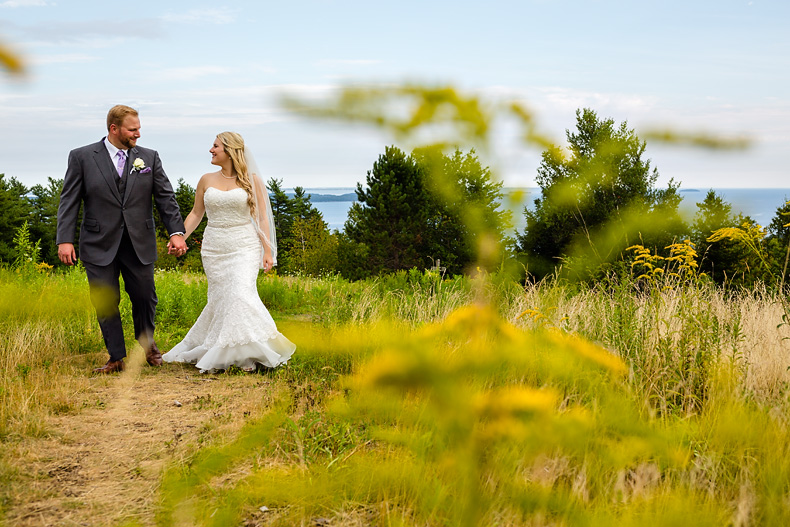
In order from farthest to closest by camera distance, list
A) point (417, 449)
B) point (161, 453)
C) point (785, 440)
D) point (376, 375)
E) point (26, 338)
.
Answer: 1. point (26, 338)
2. point (161, 453)
3. point (785, 440)
4. point (417, 449)
5. point (376, 375)

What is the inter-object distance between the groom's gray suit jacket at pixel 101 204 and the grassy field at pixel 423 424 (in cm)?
80

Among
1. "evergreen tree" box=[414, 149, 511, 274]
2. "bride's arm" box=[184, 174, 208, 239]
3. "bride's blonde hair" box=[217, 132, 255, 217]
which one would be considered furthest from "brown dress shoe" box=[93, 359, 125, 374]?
"evergreen tree" box=[414, 149, 511, 274]

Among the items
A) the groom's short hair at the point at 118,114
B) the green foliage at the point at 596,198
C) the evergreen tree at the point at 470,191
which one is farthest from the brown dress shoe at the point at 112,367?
the evergreen tree at the point at 470,191

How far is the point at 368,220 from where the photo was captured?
3375 centimetres

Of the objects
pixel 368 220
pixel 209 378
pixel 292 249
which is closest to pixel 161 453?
pixel 209 378

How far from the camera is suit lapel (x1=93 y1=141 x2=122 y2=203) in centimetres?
517

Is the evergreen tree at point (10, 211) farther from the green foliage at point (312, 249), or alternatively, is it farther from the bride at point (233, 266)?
the green foliage at point (312, 249)

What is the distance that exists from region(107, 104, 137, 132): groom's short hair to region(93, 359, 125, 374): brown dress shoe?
1.98 meters

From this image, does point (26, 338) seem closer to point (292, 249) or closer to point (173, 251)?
point (173, 251)

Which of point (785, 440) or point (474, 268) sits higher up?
point (474, 268)

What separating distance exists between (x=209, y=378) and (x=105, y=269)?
4.14 feet

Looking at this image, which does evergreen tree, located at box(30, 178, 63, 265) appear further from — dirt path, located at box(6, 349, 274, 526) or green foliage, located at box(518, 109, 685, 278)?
green foliage, located at box(518, 109, 685, 278)

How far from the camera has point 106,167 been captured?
17.0ft

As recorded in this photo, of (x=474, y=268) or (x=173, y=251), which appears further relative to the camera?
(x=173, y=251)
